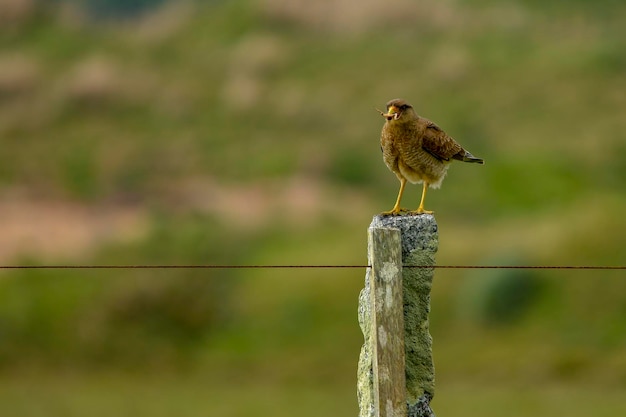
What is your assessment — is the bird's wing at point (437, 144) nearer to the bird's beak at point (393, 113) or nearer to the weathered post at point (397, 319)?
the bird's beak at point (393, 113)

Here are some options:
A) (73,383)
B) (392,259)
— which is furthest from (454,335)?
(392,259)

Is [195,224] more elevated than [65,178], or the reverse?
[65,178]

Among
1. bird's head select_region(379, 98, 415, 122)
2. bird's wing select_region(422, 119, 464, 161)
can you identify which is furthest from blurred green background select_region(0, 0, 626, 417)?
bird's head select_region(379, 98, 415, 122)

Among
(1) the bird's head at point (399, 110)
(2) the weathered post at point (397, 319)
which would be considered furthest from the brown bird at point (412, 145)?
(2) the weathered post at point (397, 319)

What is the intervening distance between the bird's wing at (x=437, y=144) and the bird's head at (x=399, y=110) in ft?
0.55

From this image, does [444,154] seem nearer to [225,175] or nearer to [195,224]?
[195,224]

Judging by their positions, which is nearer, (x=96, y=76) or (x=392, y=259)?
(x=392, y=259)

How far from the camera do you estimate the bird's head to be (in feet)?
29.0

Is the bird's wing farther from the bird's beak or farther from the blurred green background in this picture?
the blurred green background

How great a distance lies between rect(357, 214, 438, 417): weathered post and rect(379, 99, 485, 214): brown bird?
1476 millimetres

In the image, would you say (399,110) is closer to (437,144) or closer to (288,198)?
(437,144)

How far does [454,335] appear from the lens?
2811 centimetres

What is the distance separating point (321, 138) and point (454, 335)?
11808mm

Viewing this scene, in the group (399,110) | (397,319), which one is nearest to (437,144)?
(399,110)
